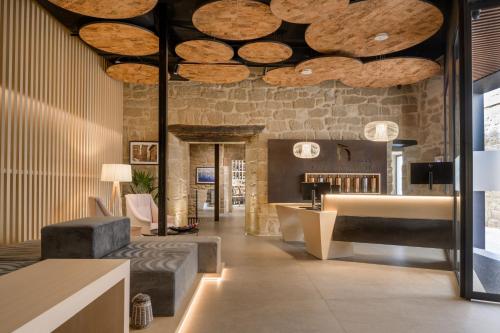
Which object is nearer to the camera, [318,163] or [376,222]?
[376,222]

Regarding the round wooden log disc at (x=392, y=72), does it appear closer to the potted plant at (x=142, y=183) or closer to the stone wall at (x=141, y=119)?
the stone wall at (x=141, y=119)

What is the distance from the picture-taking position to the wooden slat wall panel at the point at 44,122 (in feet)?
14.4

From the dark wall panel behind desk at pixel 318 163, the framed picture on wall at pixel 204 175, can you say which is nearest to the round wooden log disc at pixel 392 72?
the dark wall panel behind desk at pixel 318 163

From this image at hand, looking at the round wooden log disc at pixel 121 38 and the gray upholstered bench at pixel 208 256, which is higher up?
the round wooden log disc at pixel 121 38

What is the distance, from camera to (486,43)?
13.8ft

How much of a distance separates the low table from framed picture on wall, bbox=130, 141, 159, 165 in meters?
6.45

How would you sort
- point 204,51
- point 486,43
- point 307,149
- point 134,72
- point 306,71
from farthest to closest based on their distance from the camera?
point 307,149, point 134,72, point 306,71, point 204,51, point 486,43

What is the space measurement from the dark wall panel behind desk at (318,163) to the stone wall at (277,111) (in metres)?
0.18

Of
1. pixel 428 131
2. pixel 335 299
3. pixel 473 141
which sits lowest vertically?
pixel 335 299

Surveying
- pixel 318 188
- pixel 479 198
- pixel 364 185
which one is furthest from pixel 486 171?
pixel 364 185

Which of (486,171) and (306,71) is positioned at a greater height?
(306,71)

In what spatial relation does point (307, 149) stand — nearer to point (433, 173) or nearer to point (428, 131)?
point (433, 173)

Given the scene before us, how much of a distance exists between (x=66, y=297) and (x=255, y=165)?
23.3 feet

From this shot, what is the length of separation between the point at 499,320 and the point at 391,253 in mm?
2969
